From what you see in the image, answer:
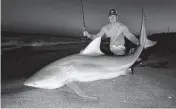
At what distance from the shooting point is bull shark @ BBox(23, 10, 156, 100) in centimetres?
362

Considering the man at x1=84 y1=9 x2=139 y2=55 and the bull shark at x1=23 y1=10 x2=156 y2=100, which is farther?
the man at x1=84 y1=9 x2=139 y2=55

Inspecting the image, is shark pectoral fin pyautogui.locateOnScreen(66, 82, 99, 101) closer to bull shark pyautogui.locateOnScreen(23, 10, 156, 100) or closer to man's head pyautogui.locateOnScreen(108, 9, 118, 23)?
bull shark pyautogui.locateOnScreen(23, 10, 156, 100)

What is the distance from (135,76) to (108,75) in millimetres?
1097

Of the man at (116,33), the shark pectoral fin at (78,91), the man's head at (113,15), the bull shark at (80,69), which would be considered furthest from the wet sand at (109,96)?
the man's head at (113,15)

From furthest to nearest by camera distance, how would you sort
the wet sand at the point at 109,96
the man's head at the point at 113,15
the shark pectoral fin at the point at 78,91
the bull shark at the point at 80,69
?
the man's head at the point at 113,15, the bull shark at the point at 80,69, the shark pectoral fin at the point at 78,91, the wet sand at the point at 109,96

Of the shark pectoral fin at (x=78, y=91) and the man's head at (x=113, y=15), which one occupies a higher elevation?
the man's head at (x=113, y=15)

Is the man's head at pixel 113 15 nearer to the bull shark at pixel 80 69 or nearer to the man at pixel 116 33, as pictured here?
the man at pixel 116 33

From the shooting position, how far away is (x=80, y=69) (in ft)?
13.0

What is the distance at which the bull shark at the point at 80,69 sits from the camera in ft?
11.9

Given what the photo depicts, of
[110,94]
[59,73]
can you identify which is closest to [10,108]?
[59,73]

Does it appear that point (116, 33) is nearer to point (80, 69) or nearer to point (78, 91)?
point (80, 69)

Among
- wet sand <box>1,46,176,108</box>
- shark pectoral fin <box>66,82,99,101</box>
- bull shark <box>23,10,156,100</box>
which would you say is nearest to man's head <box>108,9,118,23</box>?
bull shark <box>23,10,156,100</box>

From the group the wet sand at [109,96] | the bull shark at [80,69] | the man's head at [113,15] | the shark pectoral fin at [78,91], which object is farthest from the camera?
the man's head at [113,15]

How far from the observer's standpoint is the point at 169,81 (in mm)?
4715
